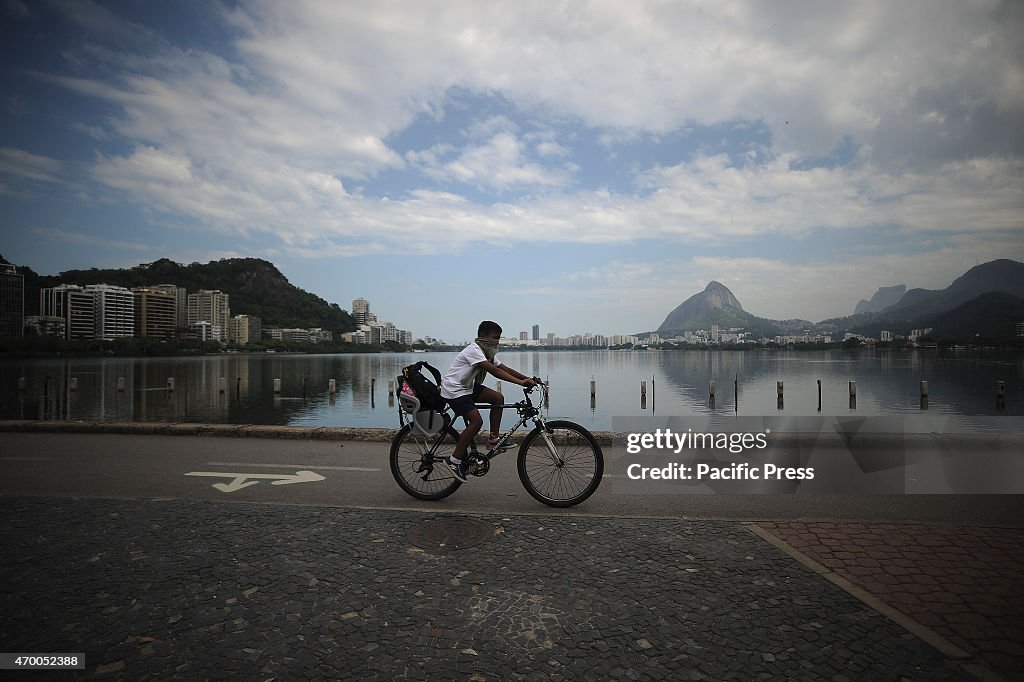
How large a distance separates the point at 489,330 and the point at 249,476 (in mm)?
3806

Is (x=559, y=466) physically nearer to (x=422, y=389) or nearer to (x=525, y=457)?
(x=525, y=457)

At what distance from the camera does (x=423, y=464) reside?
5.90 metres

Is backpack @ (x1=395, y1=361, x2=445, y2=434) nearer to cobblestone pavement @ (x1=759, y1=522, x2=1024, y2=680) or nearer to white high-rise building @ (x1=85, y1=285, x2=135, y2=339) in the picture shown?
cobblestone pavement @ (x1=759, y1=522, x2=1024, y2=680)

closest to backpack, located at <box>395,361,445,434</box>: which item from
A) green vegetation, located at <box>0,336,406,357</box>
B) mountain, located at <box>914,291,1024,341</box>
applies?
Answer: mountain, located at <box>914,291,1024,341</box>

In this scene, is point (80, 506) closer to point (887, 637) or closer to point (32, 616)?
point (32, 616)

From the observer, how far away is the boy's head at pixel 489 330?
19.3 feet

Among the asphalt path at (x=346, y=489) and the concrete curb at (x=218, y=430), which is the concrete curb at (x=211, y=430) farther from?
the asphalt path at (x=346, y=489)

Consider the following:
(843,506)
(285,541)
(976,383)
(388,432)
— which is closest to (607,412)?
(388,432)

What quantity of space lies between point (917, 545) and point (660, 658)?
2.81 m

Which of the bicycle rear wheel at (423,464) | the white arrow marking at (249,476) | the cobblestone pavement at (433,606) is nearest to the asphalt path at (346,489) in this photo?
the white arrow marking at (249,476)

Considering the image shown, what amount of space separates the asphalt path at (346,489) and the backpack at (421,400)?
84 cm

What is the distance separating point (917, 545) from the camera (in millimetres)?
4203

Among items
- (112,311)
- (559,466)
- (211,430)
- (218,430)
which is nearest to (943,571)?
(559,466)

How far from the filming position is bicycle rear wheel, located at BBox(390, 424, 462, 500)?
230 inches
